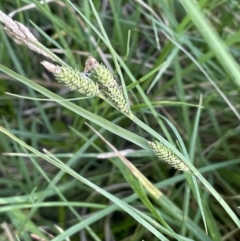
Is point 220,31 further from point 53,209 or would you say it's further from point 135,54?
point 53,209

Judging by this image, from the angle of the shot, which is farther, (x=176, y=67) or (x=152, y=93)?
(x=152, y=93)

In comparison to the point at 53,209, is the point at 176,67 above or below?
above

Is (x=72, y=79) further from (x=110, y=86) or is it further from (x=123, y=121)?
(x=123, y=121)

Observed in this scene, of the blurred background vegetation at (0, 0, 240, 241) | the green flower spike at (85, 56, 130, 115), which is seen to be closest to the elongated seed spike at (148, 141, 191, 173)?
the green flower spike at (85, 56, 130, 115)

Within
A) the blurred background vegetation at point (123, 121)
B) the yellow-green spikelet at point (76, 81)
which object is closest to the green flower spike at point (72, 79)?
the yellow-green spikelet at point (76, 81)

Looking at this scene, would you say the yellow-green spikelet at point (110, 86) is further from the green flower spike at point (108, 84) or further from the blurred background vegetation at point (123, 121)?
the blurred background vegetation at point (123, 121)

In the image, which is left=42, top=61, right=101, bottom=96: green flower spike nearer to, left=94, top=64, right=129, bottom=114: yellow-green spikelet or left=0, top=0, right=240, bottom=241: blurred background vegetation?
left=94, top=64, right=129, bottom=114: yellow-green spikelet

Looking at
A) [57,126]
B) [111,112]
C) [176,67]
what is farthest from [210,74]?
[57,126]

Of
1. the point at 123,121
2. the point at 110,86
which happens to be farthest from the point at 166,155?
the point at 123,121
